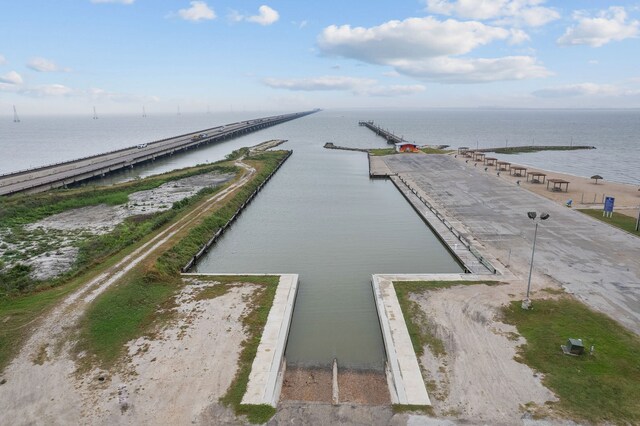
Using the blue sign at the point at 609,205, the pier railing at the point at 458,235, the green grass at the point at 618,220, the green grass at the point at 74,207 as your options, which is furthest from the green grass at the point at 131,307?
the blue sign at the point at 609,205

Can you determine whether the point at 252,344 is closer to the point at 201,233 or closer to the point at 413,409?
the point at 413,409

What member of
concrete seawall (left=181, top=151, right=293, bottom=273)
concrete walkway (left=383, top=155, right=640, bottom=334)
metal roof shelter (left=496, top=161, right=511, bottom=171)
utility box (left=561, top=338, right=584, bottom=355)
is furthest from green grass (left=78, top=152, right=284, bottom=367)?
metal roof shelter (left=496, top=161, right=511, bottom=171)

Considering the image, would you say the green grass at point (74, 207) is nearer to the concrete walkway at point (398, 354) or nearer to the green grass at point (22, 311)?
the green grass at point (22, 311)

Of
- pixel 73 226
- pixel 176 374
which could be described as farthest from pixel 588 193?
pixel 73 226

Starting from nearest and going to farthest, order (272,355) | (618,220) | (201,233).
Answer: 1. (272,355)
2. (201,233)
3. (618,220)

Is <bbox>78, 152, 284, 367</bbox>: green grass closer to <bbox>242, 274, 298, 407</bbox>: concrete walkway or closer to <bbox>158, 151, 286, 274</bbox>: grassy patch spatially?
<bbox>158, 151, 286, 274</bbox>: grassy patch

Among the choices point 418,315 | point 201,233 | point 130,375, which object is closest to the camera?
point 130,375
